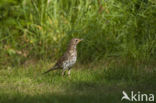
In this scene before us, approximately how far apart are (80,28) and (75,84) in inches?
101

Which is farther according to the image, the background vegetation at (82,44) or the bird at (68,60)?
the bird at (68,60)

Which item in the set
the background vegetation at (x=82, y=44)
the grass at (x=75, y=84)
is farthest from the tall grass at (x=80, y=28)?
the grass at (x=75, y=84)

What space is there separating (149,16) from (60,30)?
222 cm

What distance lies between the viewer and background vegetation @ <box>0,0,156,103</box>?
800cm

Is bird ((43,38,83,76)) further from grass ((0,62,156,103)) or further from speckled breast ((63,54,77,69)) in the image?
grass ((0,62,156,103))

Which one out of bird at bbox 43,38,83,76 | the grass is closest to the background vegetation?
the grass

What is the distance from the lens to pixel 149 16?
9.64 meters

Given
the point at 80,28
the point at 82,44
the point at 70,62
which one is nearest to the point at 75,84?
the point at 70,62

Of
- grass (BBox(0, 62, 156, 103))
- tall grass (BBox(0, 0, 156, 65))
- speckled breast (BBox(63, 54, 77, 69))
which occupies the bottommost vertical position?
grass (BBox(0, 62, 156, 103))

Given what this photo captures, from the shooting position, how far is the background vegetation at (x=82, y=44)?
7996 millimetres

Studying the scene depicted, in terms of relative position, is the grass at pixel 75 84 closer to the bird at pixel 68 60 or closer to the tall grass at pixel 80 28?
the bird at pixel 68 60

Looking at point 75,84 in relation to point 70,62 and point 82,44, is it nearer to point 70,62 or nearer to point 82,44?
point 70,62

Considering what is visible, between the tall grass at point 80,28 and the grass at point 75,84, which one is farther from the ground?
the tall grass at point 80,28

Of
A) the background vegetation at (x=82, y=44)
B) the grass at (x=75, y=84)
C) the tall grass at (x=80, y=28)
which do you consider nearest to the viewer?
the grass at (x=75, y=84)
